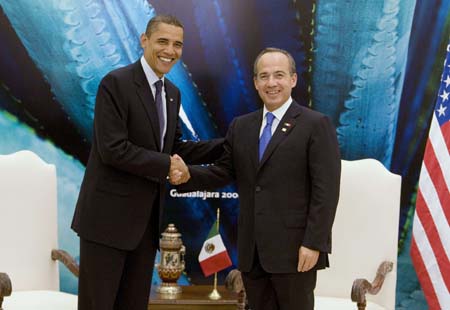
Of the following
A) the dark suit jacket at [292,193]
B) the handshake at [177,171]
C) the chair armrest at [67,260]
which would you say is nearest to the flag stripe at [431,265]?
the dark suit jacket at [292,193]

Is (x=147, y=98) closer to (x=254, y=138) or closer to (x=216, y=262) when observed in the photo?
(x=254, y=138)

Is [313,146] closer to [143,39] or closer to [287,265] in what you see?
[287,265]

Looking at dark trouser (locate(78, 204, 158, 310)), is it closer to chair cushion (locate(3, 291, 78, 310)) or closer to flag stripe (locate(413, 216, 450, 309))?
chair cushion (locate(3, 291, 78, 310))

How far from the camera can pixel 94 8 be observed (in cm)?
450

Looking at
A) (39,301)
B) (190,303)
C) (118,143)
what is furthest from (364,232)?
(39,301)

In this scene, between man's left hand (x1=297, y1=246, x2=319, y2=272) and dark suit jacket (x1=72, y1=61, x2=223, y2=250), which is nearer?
man's left hand (x1=297, y1=246, x2=319, y2=272)

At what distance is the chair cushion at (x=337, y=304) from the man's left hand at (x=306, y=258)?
73cm

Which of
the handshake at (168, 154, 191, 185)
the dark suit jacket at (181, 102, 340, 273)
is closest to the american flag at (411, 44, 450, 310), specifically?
the dark suit jacket at (181, 102, 340, 273)

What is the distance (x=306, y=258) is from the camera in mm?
3014

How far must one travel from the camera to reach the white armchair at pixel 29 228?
3.87 metres

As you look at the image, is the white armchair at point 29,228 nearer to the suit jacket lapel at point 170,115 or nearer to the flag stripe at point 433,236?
the suit jacket lapel at point 170,115

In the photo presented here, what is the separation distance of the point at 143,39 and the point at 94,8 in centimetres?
128

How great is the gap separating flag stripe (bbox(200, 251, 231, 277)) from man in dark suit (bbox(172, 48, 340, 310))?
1.10 meters

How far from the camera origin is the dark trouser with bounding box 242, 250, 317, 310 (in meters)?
3.06
